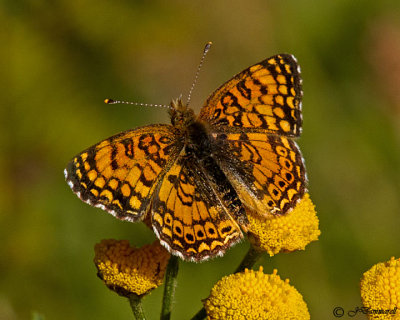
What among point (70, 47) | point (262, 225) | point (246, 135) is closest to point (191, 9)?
point (70, 47)

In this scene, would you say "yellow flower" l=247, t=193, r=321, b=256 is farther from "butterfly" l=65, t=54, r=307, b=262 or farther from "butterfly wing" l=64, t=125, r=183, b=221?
"butterfly wing" l=64, t=125, r=183, b=221

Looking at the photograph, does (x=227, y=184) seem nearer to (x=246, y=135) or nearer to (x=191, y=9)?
(x=246, y=135)

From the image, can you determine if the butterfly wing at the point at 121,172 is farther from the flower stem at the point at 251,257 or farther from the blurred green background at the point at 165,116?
the blurred green background at the point at 165,116

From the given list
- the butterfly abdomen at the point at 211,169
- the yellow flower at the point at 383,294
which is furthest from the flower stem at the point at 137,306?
the yellow flower at the point at 383,294

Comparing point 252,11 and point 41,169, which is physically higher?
point 252,11

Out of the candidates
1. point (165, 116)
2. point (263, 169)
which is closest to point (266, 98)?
point (263, 169)
